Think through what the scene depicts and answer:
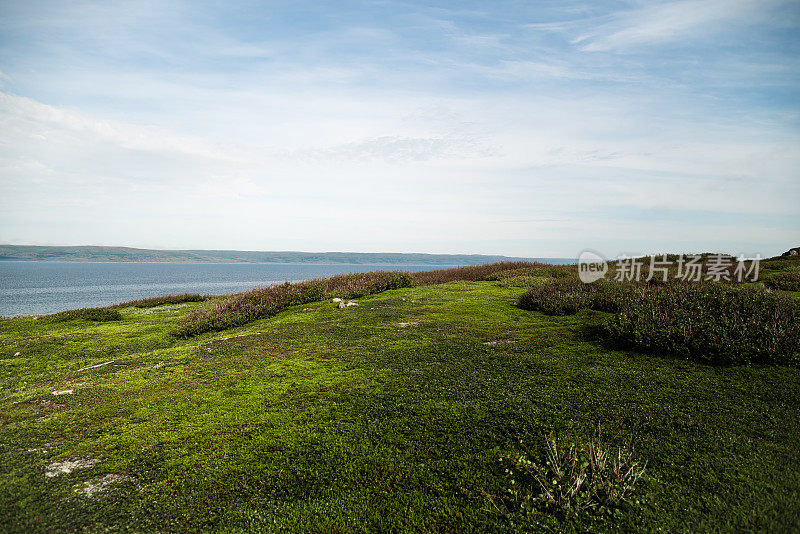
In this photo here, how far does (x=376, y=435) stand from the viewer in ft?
16.5

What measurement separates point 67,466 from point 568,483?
594 centimetres

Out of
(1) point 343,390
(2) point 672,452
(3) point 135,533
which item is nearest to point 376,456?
(1) point 343,390

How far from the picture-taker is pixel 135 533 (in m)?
3.56

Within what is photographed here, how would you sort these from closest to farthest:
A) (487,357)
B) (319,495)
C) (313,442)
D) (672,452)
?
(319,495)
(672,452)
(313,442)
(487,357)

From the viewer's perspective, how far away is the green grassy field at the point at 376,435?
3717mm

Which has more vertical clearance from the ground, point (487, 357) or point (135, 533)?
point (487, 357)

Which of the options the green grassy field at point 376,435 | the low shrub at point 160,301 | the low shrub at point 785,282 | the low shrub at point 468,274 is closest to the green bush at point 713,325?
the green grassy field at point 376,435

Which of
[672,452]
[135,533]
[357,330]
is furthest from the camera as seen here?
[357,330]

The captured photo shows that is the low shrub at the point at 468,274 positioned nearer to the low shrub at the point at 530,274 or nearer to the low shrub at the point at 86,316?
the low shrub at the point at 530,274

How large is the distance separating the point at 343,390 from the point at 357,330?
4.67 m

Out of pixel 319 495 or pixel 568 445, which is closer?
pixel 319 495

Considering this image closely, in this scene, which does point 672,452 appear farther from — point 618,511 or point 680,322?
point 680,322

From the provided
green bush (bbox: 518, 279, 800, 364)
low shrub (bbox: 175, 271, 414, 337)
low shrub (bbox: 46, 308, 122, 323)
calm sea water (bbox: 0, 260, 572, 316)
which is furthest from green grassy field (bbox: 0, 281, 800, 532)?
calm sea water (bbox: 0, 260, 572, 316)

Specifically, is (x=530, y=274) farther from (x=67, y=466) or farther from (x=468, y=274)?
(x=67, y=466)
